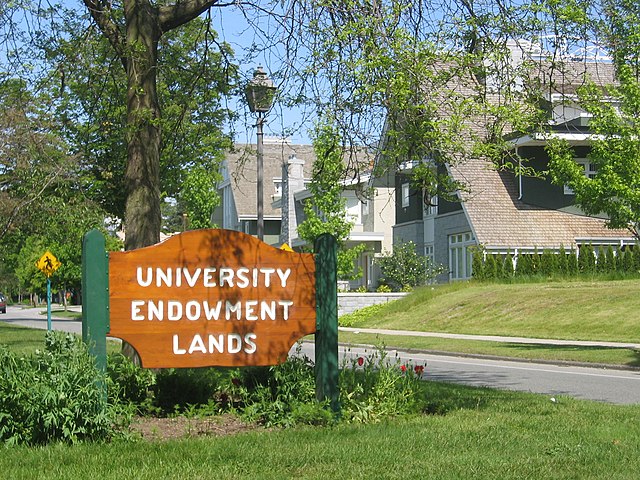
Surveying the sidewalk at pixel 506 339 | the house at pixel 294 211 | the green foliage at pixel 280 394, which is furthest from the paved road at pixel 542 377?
the house at pixel 294 211

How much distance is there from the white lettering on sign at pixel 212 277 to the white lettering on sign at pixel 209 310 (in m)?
0.16

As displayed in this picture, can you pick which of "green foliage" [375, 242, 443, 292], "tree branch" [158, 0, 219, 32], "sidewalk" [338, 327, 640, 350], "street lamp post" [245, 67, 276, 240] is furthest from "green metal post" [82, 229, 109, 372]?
"green foliage" [375, 242, 443, 292]

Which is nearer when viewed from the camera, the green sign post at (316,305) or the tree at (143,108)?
the green sign post at (316,305)

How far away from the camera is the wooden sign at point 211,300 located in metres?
8.71

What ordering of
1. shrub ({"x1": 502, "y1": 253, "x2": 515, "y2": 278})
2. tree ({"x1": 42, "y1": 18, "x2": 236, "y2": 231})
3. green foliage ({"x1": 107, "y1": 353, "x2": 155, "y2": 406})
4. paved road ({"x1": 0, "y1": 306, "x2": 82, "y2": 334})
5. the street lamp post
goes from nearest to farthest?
1. green foliage ({"x1": 107, "y1": 353, "x2": 155, "y2": 406})
2. the street lamp post
3. tree ({"x1": 42, "y1": 18, "x2": 236, "y2": 231})
4. shrub ({"x1": 502, "y1": 253, "x2": 515, "y2": 278})
5. paved road ({"x1": 0, "y1": 306, "x2": 82, "y2": 334})

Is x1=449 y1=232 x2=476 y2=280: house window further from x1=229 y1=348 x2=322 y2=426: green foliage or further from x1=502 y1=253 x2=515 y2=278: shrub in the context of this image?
x1=229 y1=348 x2=322 y2=426: green foliage

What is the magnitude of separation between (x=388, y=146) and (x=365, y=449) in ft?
12.1

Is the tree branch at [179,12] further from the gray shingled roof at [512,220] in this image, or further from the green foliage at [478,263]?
the green foliage at [478,263]

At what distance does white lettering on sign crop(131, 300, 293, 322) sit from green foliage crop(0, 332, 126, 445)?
2.86ft

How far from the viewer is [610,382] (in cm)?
1645

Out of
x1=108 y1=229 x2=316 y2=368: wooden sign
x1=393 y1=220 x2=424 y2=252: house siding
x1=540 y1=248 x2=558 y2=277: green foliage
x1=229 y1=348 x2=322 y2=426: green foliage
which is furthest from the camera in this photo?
x1=393 y1=220 x2=424 y2=252: house siding

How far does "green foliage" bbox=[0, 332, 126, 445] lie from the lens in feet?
24.6

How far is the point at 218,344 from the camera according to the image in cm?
899

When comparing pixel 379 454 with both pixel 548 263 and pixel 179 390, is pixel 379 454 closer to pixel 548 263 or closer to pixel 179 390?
pixel 179 390
